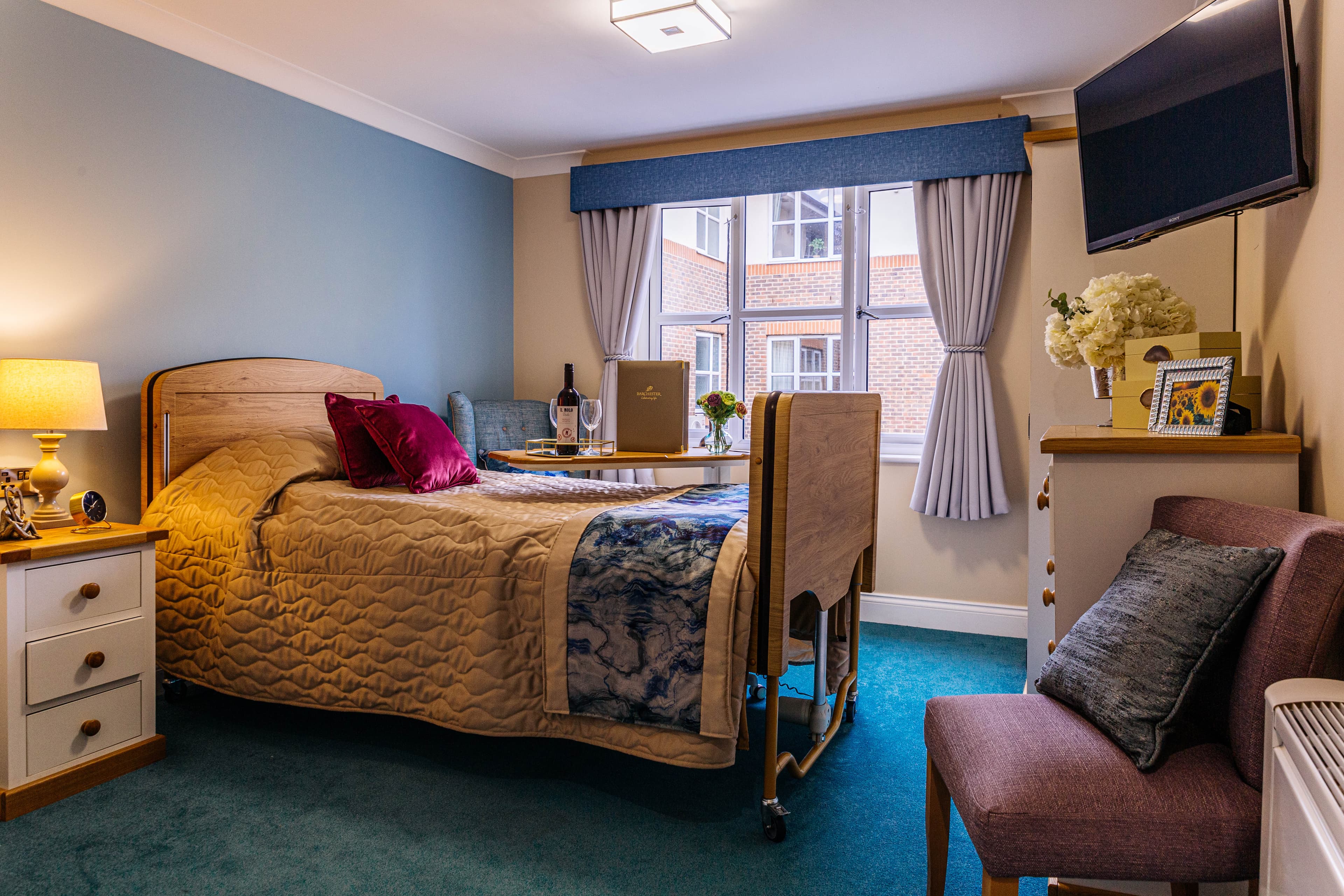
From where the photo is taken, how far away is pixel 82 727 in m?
2.24

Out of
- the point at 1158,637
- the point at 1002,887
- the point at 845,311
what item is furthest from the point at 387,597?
the point at 845,311

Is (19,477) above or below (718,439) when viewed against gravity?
below

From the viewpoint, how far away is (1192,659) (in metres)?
1.22

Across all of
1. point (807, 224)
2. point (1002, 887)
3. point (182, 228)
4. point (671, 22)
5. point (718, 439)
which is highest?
point (671, 22)

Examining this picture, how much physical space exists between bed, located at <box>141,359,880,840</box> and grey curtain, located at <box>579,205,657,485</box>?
1.65 metres

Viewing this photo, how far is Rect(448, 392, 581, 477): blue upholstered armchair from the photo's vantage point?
4.28 m

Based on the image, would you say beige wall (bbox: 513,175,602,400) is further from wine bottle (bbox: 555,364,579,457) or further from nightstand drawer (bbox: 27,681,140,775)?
nightstand drawer (bbox: 27,681,140,775)

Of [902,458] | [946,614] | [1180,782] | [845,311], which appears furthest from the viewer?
[845,311]

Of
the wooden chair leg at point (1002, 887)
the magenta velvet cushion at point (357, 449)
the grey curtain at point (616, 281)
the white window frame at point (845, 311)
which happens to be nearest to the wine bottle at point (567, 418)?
the magenta velvet cushion at point (357, 449)

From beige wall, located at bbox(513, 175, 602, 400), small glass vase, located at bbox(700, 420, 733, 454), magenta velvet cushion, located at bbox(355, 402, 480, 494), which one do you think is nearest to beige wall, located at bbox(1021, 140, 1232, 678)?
small glass vase, located at bbox(700, 420, 733, 454)

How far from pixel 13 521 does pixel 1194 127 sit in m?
3.18

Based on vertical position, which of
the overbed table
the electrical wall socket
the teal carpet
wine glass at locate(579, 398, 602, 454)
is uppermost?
wine glass at locate(579, 398, 602, 454)

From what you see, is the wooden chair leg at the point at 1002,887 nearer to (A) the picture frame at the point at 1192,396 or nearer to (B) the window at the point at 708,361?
(A) the picture frame at the point at 1192,396

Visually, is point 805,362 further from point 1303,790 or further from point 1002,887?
point 1303,790
